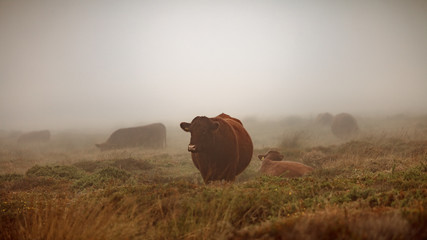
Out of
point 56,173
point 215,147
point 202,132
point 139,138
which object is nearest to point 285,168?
point 215,147

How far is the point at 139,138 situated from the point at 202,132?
746 inches

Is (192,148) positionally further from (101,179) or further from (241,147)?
(101,179)

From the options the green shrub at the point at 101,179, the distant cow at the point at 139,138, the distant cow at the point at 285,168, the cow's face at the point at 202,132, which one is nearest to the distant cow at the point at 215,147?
the cow's face at the point at 202,132

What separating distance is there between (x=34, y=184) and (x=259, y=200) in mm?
8659

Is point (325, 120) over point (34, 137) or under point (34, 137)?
over

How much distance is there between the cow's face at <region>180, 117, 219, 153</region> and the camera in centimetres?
794

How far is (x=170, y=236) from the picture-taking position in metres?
3.74

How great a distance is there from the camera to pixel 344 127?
27.5 m

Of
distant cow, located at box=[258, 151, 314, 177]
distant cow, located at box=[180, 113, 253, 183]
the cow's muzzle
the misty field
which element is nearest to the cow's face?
distant cow, located at box=[180, 113, 253, 183]

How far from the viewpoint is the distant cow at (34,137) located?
35.1 m

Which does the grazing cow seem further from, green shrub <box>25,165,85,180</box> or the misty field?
green shrub <box>25,165,85,180</box>

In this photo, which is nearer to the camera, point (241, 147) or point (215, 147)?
point (215, 147)

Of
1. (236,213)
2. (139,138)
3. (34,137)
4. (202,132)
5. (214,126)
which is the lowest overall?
(34,137)

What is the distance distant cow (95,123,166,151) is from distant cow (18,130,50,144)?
16.5 meters
